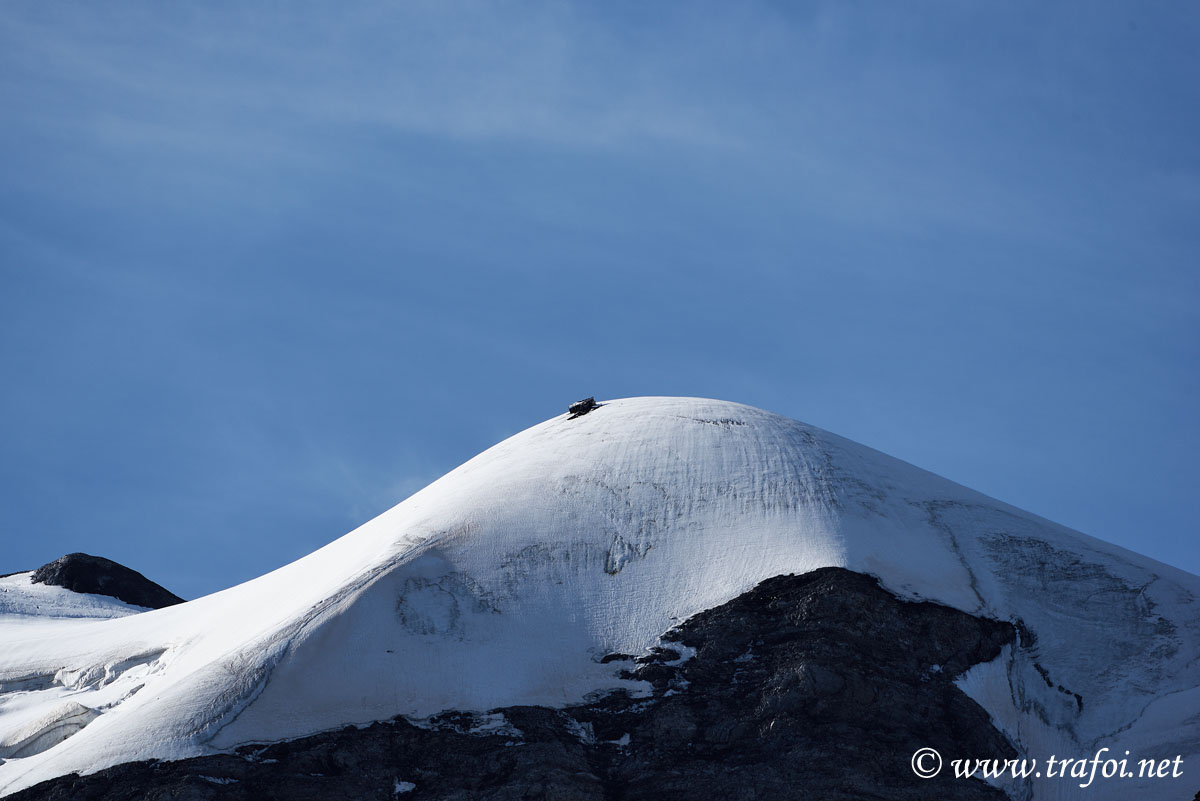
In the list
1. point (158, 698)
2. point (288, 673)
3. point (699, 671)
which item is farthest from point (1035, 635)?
point (158, 698)

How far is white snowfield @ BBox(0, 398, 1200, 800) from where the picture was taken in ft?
63.2

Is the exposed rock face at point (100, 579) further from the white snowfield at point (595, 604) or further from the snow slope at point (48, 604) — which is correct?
the white snowfield at point (595, 604)

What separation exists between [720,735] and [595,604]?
3.55 m

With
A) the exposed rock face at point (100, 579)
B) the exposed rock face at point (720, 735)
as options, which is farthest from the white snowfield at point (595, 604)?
the exposed rock face at point (100, 579)

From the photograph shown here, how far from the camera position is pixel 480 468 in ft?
85.9

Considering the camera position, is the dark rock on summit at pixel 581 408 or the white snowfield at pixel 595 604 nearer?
the white snowfield at pixel 595 604

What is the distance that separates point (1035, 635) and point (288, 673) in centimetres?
1270

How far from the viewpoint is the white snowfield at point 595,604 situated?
19.2 m

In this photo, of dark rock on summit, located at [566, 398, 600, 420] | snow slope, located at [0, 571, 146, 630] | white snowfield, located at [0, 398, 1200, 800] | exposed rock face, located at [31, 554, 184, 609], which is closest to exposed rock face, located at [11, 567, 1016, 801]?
white snowfield, located at [0, 398, 1200, 800]

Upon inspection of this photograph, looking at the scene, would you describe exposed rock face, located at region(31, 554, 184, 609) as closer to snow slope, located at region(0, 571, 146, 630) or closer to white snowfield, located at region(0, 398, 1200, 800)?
snow slope, located at region(0, 571, 146, 630)

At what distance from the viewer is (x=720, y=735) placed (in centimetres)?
1873

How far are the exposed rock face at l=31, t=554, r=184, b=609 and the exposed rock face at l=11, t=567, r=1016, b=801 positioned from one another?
17613 mm

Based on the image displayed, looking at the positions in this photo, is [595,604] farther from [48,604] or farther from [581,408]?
[48,604]

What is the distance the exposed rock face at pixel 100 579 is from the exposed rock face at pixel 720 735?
57.8 feet
